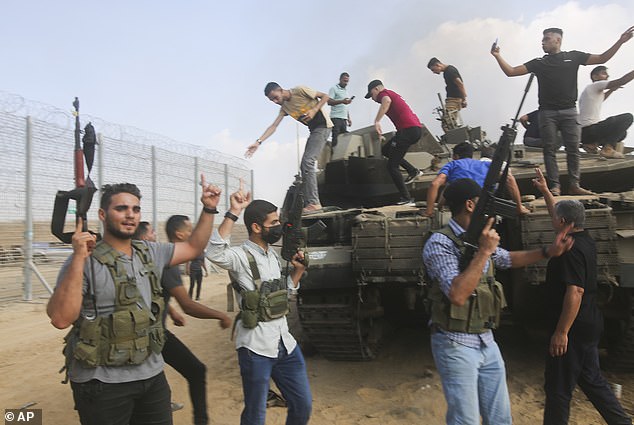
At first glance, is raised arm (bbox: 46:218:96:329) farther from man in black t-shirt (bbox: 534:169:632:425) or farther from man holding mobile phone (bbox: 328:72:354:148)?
man holding mobile phone (bbox: 328:72:354:148)

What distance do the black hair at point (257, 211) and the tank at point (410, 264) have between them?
603mm

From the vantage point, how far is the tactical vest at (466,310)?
8.14 feet

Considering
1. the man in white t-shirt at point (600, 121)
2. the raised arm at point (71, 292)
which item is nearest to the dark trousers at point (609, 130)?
the man in white t-shirt at point (600, 121)

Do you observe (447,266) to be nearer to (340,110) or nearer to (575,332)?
(575,332)

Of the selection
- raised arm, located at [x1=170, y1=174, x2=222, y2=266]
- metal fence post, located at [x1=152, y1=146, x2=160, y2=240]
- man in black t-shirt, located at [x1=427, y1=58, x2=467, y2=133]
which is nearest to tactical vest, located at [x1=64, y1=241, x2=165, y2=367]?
raised arm, located at [x1=170, y1=174, x2=222, y2=266]

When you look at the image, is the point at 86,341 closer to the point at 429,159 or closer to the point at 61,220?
the point at 61,220

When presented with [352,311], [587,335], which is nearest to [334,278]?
[352,311]

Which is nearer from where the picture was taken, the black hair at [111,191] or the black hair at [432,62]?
the black hair at [111,191]

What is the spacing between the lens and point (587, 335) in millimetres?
3133

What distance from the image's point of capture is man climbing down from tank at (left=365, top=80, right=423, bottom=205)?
571cm

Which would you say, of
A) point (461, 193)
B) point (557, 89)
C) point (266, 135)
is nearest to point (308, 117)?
point (266, 135)

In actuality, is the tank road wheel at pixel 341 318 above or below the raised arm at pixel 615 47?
below

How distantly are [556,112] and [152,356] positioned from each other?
4419 mm

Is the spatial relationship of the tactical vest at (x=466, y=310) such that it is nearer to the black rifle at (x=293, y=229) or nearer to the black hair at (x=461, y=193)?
the black hair at (x=461, y=193)
